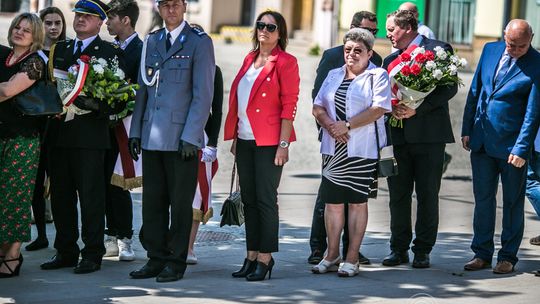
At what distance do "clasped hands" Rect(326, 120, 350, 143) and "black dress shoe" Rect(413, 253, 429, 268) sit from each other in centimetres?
134

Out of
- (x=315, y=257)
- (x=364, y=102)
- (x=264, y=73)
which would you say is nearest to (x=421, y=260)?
(x=315, y=257)

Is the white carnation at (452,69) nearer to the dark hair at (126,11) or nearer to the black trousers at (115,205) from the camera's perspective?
the dark hair at (126,11)

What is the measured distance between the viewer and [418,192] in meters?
9.65

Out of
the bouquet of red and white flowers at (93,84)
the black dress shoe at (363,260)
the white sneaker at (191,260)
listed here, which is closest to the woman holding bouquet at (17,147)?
the bouquet of red and white flowers at (93,84)

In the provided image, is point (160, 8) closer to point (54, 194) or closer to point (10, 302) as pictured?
point (54, 194)

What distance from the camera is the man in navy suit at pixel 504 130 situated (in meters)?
9.12

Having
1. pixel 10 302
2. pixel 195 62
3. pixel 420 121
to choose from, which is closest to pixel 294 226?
pixel 420 121

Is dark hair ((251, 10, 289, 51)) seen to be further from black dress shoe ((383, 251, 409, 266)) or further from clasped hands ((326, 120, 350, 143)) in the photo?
black dress shoe ((383, 251, 409, 266))

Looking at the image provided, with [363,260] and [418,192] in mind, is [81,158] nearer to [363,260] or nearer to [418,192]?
[363,260]

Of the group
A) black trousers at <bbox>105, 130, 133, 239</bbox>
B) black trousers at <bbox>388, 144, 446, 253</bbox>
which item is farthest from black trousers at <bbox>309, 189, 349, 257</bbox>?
black trousers at <bbox>105, 130, 133, 239</bbox>

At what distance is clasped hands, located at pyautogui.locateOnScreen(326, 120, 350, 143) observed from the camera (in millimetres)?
8875

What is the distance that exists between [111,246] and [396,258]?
244 cm

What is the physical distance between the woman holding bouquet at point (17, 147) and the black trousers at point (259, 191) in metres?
1.62

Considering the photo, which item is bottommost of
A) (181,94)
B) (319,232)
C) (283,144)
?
(319,232)
